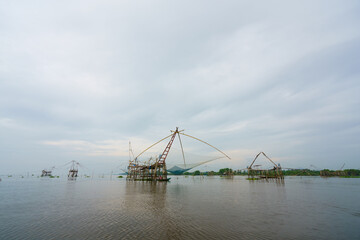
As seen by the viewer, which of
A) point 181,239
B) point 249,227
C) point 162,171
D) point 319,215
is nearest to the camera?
point 181,239

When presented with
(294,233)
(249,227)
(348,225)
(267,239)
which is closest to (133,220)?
(249,227)

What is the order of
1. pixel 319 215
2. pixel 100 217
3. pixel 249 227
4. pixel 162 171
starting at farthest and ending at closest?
pixel 162 171 → pixel 319 215 → pixel 100 217 → pixel 249 227

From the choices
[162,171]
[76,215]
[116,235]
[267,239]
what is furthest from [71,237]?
[162,171]

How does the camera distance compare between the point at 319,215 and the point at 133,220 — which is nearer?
the point at 133,220

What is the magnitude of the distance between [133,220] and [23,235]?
5.56 meters

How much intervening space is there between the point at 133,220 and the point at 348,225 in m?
13.6

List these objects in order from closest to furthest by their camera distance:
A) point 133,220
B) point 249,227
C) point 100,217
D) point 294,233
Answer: point 294,233, point 249,227, point 133,220, point 100,217

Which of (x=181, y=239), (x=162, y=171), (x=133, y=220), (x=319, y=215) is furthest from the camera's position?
(x=162, y=171)

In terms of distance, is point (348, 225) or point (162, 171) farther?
point (162, 171)

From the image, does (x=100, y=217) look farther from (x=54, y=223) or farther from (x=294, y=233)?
(x=294, y=233)

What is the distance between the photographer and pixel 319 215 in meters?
12.7

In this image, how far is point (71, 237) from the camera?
805 centimetres

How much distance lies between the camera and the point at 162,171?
2140 inches

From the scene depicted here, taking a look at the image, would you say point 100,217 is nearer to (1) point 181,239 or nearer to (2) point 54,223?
(2) point 54,223
